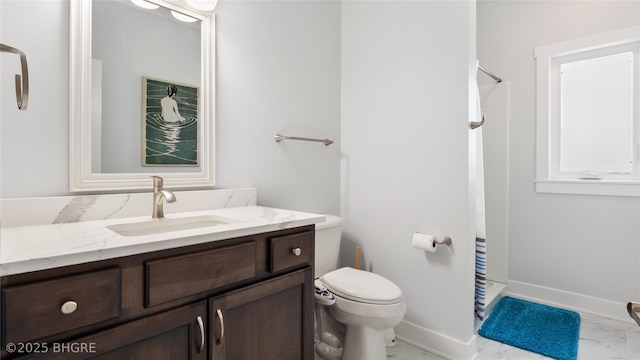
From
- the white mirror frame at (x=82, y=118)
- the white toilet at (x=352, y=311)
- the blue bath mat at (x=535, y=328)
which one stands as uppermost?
the white mirror frame at (x=82, y=118)

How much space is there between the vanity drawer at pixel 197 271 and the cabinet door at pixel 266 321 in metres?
0.06

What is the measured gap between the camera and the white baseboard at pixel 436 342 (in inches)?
70.8

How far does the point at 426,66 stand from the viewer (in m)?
1.94

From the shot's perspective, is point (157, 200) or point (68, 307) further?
point (157, 200)

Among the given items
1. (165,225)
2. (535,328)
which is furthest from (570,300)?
(165,225)

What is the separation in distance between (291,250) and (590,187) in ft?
7.93

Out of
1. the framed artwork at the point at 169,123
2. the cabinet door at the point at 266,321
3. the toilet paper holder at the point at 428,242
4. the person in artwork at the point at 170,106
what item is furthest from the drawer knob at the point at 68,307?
the toilet paper holder at the point at 428,242

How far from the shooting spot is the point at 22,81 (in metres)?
0.98

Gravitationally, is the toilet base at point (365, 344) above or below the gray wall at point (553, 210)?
below

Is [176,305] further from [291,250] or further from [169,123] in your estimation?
[169,123]

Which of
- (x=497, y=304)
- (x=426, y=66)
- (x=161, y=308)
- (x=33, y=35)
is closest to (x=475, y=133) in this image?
(x=426, y=66)

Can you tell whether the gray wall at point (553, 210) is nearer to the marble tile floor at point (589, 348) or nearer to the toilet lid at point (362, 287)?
the marble tile floor at point (589, 348)

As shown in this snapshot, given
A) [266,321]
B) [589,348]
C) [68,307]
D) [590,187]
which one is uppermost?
[590,187]

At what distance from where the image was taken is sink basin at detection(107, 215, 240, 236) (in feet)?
3.88
